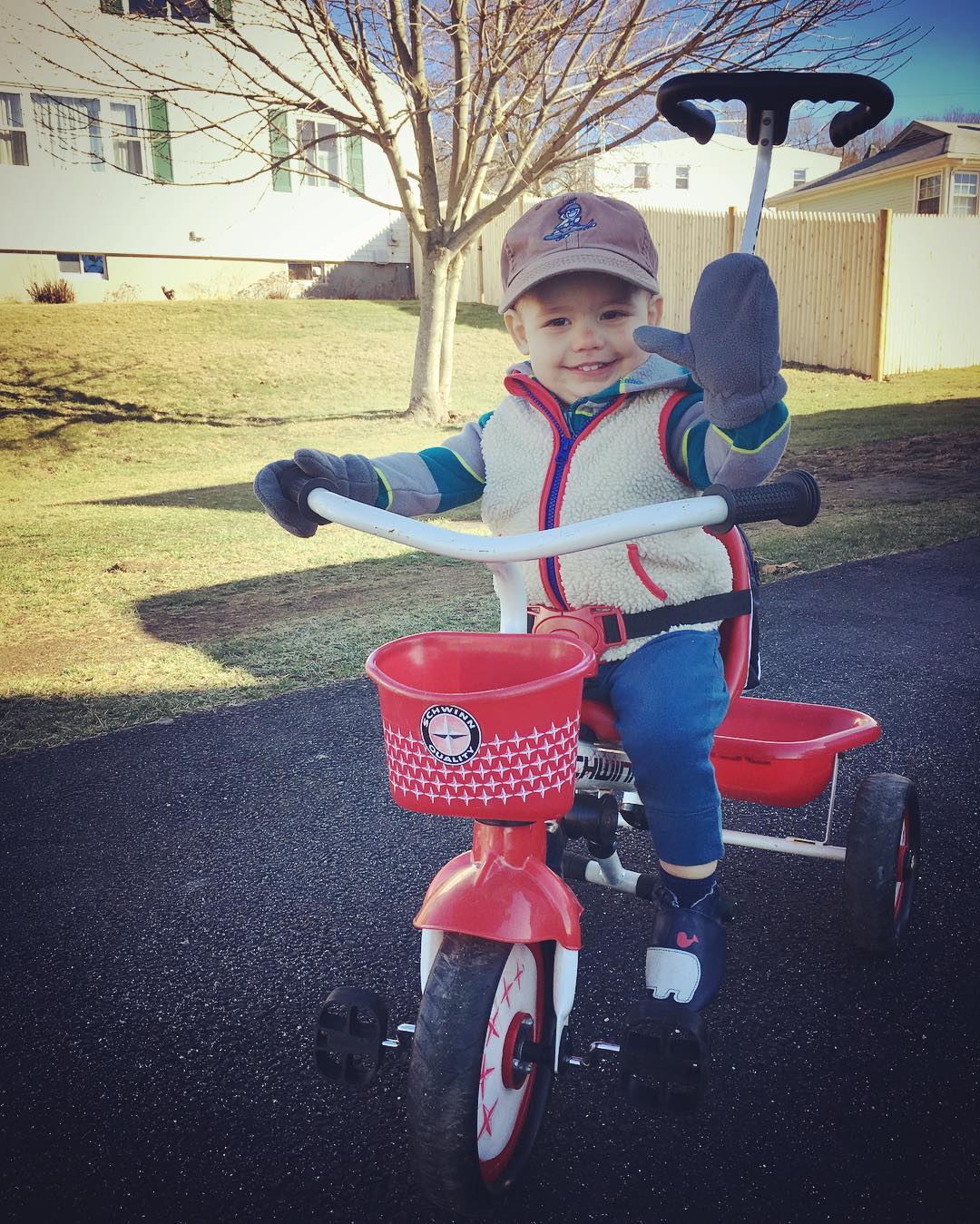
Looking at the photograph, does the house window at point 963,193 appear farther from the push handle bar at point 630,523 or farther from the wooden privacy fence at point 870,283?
the push handle bar at point 630,523

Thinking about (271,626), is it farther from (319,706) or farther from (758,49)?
(758,49)

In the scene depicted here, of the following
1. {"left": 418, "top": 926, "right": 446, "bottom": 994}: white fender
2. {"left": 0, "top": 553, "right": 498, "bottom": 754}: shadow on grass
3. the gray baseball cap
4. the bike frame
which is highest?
the gray baseball cap

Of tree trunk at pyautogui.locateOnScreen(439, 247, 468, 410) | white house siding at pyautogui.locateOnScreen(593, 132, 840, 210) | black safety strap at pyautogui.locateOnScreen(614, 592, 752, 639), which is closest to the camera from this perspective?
black safety strap at pyautogui.locateOnScreen(614, 592, 752, 639)

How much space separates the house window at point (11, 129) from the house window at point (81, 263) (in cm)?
189

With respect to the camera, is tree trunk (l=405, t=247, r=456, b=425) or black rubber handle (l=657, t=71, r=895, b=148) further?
tree trunk (l=405, t=247, r=456, b=425)

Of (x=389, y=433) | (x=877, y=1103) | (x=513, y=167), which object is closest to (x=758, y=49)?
(x=513, y=167)

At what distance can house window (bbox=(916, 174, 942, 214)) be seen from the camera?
2536 cm

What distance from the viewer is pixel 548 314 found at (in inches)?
79.9

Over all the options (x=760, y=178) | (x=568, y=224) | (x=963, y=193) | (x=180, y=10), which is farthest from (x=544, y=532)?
(x=963, y=193)

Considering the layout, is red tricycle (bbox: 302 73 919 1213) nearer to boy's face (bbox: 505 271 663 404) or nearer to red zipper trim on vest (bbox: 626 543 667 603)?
red zipper trim on vest (bbox: 626 543 667 603)

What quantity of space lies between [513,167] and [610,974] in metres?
10.7

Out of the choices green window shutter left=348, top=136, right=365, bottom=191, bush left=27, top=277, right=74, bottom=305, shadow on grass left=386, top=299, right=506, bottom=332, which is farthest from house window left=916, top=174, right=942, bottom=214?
bush left=27, top=277, right=74, bottom=305

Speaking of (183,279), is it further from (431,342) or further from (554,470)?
(554,470)

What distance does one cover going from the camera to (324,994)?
223 cm
